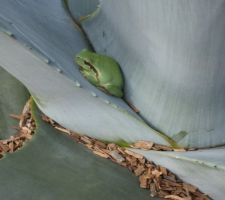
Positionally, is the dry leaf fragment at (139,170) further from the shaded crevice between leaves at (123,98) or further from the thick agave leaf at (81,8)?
the thick agave leaf at (81,8)

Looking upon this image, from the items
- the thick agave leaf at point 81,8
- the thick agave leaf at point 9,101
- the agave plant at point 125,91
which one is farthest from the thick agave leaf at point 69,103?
the thick agave leaf at point 81,8

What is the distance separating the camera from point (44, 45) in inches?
43.3

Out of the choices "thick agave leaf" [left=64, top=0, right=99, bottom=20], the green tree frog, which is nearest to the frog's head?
the green tree frog

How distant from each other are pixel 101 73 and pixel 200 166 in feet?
1.00

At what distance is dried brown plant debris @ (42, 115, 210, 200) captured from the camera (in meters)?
1.15

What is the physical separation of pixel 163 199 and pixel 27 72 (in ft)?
1.27

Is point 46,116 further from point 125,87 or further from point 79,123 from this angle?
point 125,87

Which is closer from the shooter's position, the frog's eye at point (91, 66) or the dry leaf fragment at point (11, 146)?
the frog's eye at point (91, 66)

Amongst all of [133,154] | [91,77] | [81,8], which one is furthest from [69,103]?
[81,8]

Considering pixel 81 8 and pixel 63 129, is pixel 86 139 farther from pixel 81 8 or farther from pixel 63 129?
pixel 81 8

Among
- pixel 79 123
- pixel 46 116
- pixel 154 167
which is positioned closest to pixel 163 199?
pixel 154 167

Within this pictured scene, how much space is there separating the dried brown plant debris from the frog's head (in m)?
0.17

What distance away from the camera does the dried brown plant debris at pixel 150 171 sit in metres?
1.15

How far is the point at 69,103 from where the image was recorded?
1.19 meters
